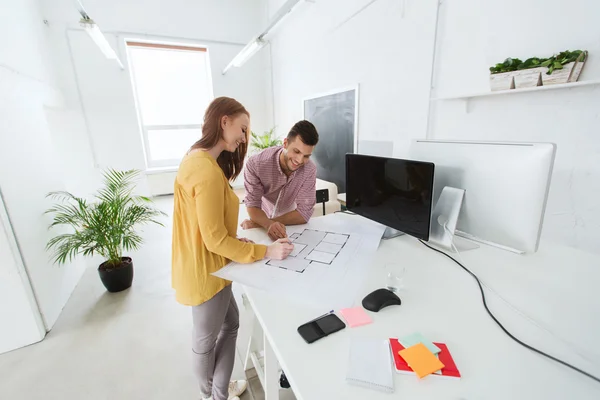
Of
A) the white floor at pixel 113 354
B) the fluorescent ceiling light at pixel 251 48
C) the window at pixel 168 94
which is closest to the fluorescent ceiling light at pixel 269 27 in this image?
the fluorescent ceiling light at pixel 251 48

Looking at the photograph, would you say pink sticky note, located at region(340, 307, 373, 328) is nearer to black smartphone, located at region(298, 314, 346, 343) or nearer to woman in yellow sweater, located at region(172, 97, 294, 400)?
black smartphone, located at region(298, 314, 346, 343)

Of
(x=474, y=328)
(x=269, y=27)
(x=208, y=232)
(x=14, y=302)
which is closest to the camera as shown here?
(x=474, y=328)

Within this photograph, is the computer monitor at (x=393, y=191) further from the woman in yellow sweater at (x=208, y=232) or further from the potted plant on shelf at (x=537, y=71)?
the potted plant on shelf at (x=537, y=71)

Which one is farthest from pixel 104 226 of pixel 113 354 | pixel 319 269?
pixel 319 269

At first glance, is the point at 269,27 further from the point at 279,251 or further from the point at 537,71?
the point at 279,251

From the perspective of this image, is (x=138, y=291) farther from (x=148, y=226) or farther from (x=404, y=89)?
(x=404, y=89)

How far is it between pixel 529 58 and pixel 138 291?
Result: 130 inches

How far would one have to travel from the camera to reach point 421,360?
0.62 metres

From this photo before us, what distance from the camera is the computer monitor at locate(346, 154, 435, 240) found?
1.06 meters

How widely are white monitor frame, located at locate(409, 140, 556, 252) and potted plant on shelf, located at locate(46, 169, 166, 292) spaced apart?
7.31ft

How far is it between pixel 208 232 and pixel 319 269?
41 cm

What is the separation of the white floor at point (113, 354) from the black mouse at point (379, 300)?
0.92m

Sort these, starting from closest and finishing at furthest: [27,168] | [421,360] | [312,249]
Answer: [421,360]
[312,249]
[27,168]

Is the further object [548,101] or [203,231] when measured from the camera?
[548,101]
